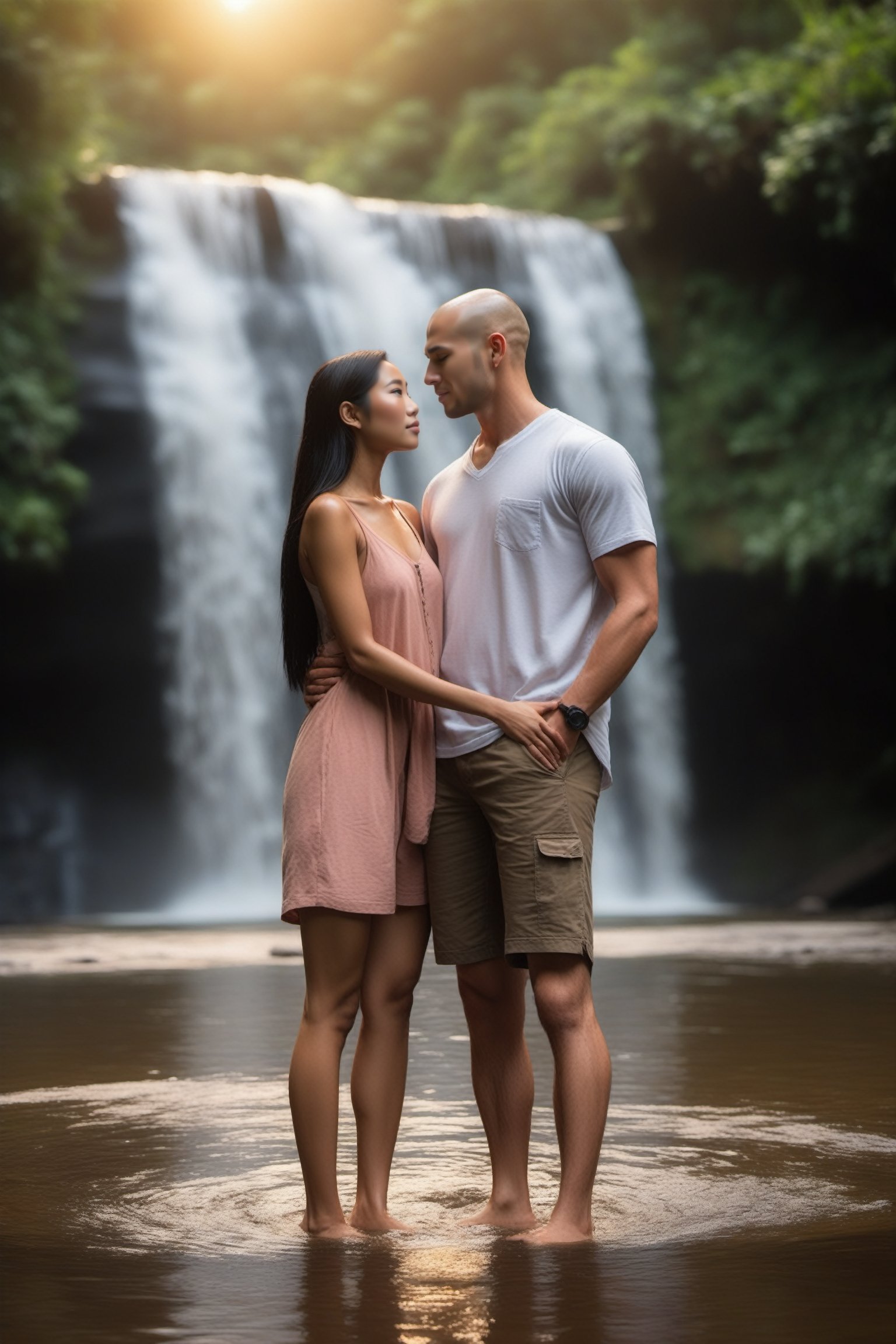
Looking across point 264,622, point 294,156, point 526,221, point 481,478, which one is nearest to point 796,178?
point 526,221

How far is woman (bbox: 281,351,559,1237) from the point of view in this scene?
371 centimetres

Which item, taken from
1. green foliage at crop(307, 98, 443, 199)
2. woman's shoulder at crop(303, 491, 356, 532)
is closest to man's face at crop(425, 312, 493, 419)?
woman's shoulder at crop(303, 491, 356, 532)

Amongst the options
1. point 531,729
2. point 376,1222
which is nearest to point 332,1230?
point 376,1222

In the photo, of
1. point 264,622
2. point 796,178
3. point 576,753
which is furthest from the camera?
point 796,178

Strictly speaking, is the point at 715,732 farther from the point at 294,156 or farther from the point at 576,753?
the point at 294,156

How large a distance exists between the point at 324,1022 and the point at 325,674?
2.38ft

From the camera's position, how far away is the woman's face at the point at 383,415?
3977mm

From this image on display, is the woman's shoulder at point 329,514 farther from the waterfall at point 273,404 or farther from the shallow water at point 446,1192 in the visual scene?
the waterfall at point 273,404

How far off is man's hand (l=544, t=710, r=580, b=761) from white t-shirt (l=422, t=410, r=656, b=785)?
78mm

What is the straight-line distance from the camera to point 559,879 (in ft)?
12.1

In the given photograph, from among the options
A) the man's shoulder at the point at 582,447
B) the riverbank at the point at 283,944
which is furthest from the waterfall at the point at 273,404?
the man's shoulder at the point at 582,447

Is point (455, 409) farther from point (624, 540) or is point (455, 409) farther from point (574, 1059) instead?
point (574, 1059)

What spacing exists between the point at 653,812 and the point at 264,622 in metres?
4.87

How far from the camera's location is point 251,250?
63.9 ft
